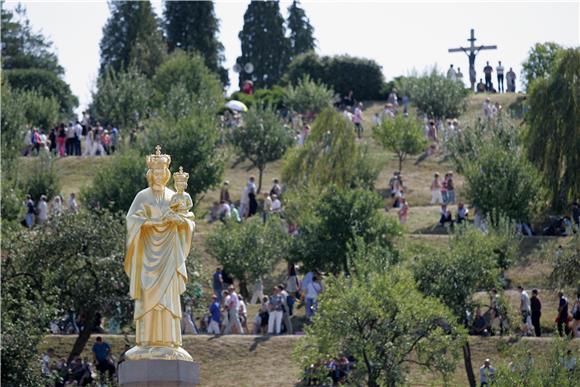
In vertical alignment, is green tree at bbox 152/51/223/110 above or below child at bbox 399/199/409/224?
above

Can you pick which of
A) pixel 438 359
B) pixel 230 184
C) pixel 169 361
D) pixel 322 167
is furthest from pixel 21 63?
pixel 169 361

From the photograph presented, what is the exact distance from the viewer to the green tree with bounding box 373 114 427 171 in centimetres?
7569

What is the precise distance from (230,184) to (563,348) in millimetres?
32863

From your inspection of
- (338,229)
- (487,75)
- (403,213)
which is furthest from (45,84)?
(338,229)

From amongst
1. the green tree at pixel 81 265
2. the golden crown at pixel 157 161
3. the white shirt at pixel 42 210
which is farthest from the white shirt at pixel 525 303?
the golden crown at pixel 157 161

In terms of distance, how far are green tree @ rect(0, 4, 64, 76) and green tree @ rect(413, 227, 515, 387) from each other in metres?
61.9

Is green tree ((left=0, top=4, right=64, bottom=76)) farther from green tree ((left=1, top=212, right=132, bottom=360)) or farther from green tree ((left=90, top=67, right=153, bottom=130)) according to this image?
green tree ((left=1, top=212, right=132, bottom=360))

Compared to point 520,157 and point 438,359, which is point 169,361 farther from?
point 520,157

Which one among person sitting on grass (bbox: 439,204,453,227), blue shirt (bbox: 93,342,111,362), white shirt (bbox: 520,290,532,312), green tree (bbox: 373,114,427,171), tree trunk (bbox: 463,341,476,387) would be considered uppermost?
green tree (bbox: 373,114,427,171)

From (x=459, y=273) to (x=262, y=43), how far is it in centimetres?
6080

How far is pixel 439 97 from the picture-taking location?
85.6m

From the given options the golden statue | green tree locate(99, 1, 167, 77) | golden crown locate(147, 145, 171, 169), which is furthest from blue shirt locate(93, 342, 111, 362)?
green tree locate(99, 1, 167, 77)

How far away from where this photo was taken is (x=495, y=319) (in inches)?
1927

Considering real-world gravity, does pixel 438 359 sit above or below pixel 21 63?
below
